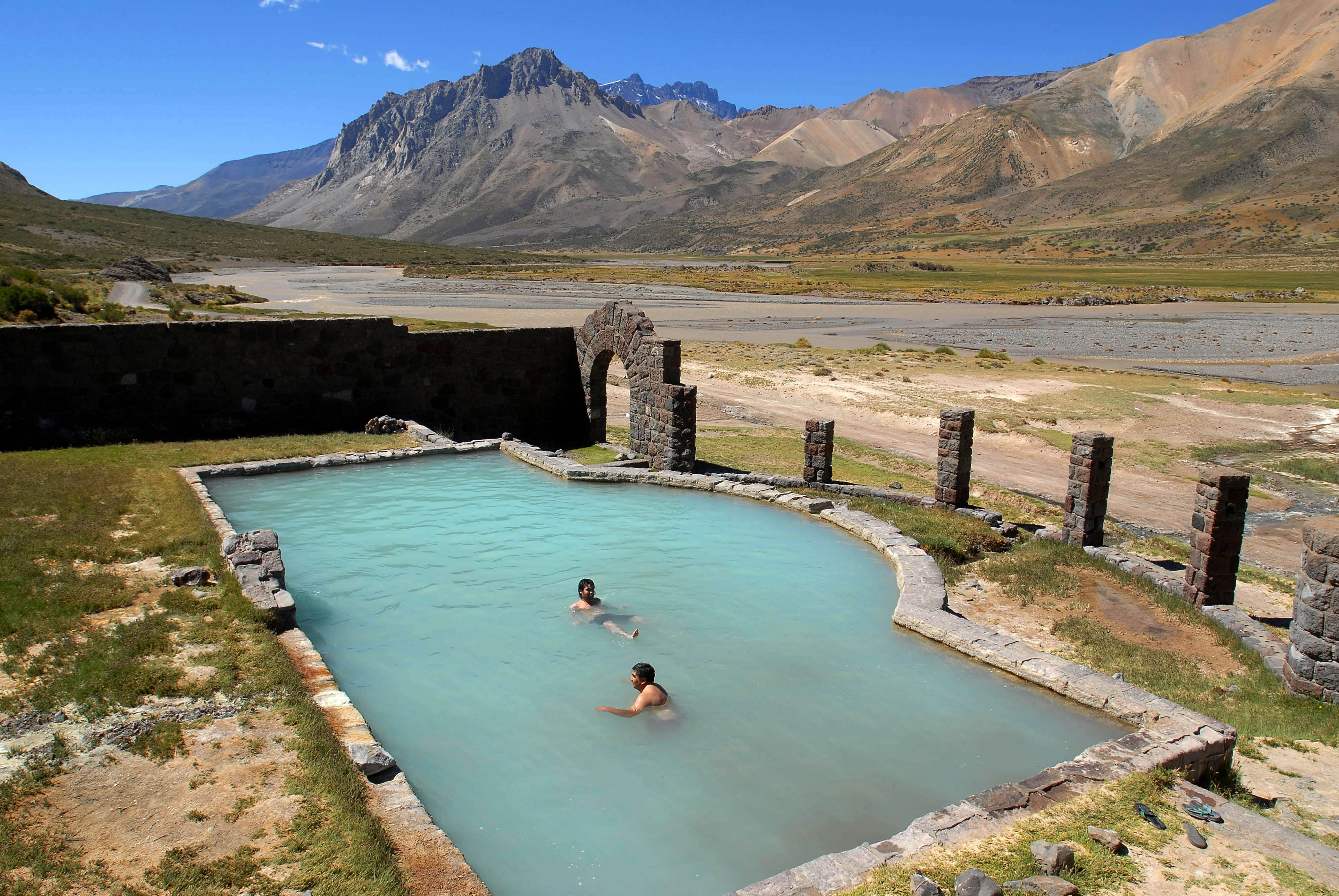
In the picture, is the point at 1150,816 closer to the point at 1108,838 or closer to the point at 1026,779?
the point at 1108,838

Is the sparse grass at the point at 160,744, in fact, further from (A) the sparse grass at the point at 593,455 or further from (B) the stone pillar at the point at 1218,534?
(A) the sparse grass at the point at 593,455

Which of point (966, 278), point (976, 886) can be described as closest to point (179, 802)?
point (976, 886)

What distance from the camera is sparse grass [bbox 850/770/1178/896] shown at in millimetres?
5348

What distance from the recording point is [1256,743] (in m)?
7.72

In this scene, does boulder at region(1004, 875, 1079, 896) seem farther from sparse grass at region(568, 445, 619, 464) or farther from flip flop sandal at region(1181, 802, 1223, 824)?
sparse grass at region(568, 445, 619, 464)

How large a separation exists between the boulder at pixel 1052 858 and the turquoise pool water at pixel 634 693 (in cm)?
100

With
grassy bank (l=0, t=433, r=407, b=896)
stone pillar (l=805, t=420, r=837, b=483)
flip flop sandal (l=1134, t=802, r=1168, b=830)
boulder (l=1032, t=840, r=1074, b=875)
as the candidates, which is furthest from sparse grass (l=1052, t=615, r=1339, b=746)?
grassy bank (l=0, t=433, r=407, b=896)

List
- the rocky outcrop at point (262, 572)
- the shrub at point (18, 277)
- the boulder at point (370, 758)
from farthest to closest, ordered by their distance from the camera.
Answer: the shrub at point (18, 277)
the rocky outcrop at point (262, 572)
the boulder at point (370, 758)

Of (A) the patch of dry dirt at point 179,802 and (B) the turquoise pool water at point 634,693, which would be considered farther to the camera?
(B) the turquoise pool water at point 634,693

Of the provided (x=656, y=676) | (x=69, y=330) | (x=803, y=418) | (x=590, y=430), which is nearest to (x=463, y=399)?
(x=590, y=430)

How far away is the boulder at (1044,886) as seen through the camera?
5.16 meters

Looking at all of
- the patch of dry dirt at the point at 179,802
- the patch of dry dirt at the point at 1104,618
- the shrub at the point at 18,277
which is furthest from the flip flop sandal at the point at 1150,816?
the shrub at the point at 18,277

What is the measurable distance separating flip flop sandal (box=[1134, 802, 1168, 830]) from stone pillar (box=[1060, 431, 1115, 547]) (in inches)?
297

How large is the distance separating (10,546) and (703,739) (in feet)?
24.7
